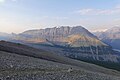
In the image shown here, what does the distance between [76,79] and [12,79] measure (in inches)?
405

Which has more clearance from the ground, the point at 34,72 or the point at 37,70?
the point at 34,72

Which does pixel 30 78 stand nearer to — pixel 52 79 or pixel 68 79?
pixel 52 79

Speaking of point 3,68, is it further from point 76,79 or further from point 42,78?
point 76,79

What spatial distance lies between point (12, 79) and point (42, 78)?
459cm

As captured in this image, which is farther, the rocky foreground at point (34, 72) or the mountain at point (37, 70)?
the mountain at point (37, 70)

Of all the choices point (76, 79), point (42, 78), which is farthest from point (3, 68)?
point (76, 79)

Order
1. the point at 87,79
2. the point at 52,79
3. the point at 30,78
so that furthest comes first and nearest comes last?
the point at 87,79
the point at 52,79
the point at 30,78

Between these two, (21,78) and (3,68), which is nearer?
(21,78)

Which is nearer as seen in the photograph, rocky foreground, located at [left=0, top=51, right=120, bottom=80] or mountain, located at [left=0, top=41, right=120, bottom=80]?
rocky foreground, located at [left=0, top=51, right=120, bottom=80]

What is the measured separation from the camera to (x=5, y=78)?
25.8m

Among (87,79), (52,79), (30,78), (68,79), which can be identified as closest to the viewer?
(30,78)

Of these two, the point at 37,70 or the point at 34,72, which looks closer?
the point at 34,72

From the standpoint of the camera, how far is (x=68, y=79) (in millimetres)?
32344

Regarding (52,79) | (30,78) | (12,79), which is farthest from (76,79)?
(12,79)
